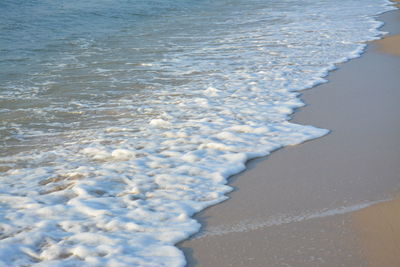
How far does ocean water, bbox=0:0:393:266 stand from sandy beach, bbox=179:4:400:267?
7.6 inches

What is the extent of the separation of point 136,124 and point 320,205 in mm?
2654

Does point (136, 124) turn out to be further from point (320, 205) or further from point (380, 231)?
point (380, 231)

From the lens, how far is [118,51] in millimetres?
10680

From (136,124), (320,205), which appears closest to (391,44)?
(136,124)

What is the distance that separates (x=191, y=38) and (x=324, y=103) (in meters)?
6.14

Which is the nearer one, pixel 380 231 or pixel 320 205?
pixel 380 231

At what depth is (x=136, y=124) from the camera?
5867 mm

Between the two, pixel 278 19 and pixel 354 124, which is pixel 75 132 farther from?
pixel 278 19

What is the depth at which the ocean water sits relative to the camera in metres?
3.57

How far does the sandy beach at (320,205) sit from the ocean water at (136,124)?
19 cm

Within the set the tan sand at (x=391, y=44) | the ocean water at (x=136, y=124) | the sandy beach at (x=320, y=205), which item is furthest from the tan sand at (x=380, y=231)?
the tan sand at (x=391, y=44)

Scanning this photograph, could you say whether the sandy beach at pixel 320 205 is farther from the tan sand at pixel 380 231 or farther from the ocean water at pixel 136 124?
the ocean water at pixel 136 124

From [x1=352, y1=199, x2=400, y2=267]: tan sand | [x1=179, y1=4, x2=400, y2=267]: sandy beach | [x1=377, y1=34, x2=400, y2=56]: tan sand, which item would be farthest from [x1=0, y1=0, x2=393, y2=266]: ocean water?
[x1=352, y1=199, x2=400, y2=267]: tan sand

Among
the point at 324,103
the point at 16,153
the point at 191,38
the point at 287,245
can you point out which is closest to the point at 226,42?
the point at 191,38
